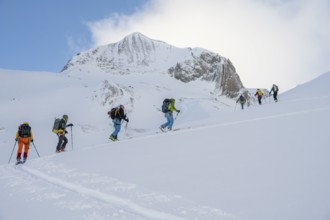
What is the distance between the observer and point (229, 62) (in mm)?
141875

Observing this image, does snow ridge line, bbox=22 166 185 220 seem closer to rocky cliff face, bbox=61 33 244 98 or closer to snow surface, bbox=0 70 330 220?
snow surface, bbox=0 70 330 220

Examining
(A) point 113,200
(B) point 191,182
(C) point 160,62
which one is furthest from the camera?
(C) point 160,62

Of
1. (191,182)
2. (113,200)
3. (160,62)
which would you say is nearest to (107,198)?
(113,200)

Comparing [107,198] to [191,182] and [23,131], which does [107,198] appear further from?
[23,131]

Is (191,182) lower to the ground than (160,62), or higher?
lower

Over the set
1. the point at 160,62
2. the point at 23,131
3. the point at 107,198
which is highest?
the point at 160,62

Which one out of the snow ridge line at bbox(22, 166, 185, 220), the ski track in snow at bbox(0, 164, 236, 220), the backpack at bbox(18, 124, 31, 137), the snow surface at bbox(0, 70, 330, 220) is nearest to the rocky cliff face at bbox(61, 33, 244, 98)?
the backpack at bbox(18, 124, 31, 137)

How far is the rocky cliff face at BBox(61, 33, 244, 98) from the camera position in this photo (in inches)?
4843

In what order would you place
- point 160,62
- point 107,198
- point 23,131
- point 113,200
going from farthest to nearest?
point 160,62 < point 23,131 < point 107,198 < point 113,200

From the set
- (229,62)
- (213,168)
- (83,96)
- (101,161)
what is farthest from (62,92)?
(229,62)

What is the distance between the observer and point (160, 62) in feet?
451

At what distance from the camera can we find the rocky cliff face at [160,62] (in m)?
123

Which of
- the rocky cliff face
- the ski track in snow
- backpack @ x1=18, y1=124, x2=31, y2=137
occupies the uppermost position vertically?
the rocky cliff face

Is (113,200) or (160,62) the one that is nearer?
(113,200)
